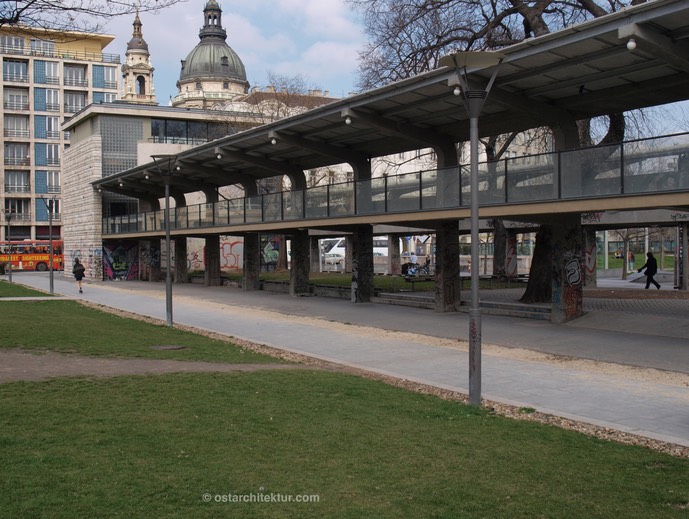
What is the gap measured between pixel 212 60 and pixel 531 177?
109 metres

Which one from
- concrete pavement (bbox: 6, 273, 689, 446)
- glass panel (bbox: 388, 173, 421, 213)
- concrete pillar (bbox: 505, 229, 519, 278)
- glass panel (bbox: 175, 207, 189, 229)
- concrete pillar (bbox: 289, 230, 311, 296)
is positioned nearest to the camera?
concrete pavement (bbox: 6, 273, 689, 446)

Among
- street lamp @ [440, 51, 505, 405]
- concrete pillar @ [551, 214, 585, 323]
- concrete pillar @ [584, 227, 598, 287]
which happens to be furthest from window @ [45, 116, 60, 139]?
street lamp @ [440, 51, 505, 405]

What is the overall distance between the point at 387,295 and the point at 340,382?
56.4 ft

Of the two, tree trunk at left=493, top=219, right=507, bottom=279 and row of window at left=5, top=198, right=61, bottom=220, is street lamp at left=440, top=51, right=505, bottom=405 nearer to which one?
tree trunk at left=493, top=219, right=507, bottom=279

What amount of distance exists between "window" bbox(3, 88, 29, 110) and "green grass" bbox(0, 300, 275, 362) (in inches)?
2733

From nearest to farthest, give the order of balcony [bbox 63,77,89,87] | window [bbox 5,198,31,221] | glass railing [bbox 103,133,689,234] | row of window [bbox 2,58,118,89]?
glass railing [bbox 103,133,689,234] → window [bbox 5,198,31,221] → row of window [bbox 2,58,118,89] → balcony [bbox 63,77,89,87]

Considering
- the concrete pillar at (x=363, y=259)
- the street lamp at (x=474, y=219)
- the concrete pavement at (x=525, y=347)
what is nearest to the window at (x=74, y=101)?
the concrete pavement at (x=525, y=347)

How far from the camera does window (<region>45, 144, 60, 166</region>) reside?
3319 inches

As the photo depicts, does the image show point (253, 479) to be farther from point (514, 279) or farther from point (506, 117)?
point (514, 279)

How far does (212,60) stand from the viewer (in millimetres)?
118312

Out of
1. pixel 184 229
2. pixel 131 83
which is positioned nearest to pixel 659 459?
pixel 184 229

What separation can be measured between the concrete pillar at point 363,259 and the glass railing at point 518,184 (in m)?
2.27

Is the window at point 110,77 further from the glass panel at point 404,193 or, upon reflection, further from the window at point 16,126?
the glass panel at point 404,193

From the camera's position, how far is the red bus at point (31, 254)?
2613 inches
